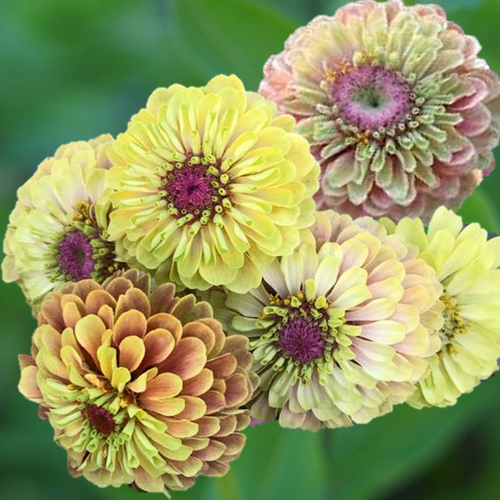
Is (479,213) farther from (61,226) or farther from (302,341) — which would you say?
(61,226)

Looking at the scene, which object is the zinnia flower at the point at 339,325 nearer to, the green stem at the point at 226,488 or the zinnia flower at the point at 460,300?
the zinnia flower at the point at 460,300

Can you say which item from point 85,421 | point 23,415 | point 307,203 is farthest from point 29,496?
point 307,203

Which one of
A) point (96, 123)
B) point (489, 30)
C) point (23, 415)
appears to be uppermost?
point (96, 123)

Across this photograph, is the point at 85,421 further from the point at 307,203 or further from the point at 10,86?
the point at 10,86

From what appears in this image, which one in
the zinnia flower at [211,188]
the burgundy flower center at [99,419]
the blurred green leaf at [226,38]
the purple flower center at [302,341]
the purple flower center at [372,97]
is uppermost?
the blurred green leaf at [226,38]

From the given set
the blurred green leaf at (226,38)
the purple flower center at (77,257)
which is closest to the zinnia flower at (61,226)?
the purple flower center at (77,257)

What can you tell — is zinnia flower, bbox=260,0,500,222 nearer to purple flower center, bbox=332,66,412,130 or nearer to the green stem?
purple flower center, bbox=332,66,412,130
